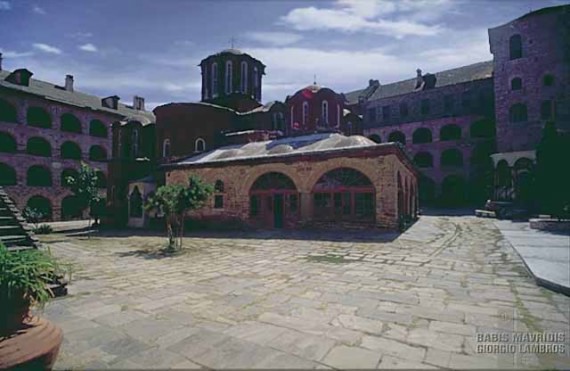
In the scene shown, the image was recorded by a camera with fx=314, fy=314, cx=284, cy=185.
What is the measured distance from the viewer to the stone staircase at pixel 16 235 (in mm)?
5508

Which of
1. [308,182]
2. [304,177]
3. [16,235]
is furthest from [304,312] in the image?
[304,177]

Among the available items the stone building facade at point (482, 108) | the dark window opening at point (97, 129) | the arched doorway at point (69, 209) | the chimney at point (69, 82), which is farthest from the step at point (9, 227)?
the chimney at point (69, 82)

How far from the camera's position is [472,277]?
6609 mm

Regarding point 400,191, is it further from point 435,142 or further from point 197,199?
point 435,142

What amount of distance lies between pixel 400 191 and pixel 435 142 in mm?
21950

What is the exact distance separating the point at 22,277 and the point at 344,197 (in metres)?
13.0

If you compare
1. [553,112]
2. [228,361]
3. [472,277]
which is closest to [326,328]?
[228,361]

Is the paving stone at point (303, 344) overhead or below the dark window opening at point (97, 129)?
below

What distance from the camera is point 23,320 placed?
10.3 feet

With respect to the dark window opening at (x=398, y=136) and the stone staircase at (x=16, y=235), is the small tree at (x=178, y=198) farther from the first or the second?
the dark window opening at (x=398, y=136)

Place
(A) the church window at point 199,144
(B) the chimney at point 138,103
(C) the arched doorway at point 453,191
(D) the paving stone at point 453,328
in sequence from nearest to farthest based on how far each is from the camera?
(D) the paving stone at point 453,328, (A) the church window at point 199,144, (C) the arched doorway at point 453,191, (B) the chimney at point 138,103

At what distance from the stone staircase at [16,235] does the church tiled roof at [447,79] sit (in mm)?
37507

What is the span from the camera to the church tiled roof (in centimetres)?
3338

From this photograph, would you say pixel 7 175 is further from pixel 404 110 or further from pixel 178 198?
pixel 404 110
